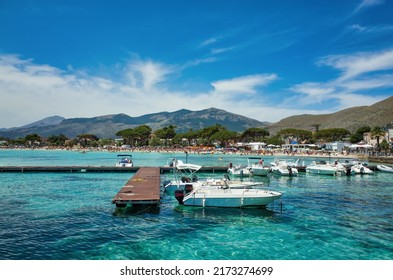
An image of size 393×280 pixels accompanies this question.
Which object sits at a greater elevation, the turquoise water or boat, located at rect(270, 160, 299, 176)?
boat, located at rect(270, 160, 299, 176)

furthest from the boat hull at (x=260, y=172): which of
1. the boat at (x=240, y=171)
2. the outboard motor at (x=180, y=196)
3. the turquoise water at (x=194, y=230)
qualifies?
the outboard motor at (x=180, y=196)

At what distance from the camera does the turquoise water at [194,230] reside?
1388cm

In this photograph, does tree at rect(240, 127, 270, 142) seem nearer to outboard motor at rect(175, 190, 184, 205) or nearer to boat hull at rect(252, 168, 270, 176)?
boat hull at rect(252, 168, 270, 176)

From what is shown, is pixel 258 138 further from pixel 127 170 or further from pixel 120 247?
pixel 120 247

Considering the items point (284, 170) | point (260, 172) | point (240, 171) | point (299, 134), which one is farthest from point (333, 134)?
point (240, 171)

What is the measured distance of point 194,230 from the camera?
17.5m

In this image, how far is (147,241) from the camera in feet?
50.3

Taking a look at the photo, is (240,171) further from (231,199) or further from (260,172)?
(231,199)

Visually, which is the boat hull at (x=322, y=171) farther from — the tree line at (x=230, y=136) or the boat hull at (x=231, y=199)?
the tree line at (x=230, y=136)

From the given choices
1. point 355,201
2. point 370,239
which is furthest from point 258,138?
point 370,239

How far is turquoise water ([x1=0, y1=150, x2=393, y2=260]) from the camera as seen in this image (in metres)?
13.9

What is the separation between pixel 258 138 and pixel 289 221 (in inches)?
6316

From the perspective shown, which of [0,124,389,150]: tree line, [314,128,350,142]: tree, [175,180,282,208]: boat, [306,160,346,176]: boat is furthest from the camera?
[0,124,389,150]: tree line

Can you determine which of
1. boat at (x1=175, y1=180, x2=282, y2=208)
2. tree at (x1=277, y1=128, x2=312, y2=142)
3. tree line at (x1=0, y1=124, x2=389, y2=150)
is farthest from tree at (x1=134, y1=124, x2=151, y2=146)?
boat at (x1=175, y1=180, x2=282, y2=208)
